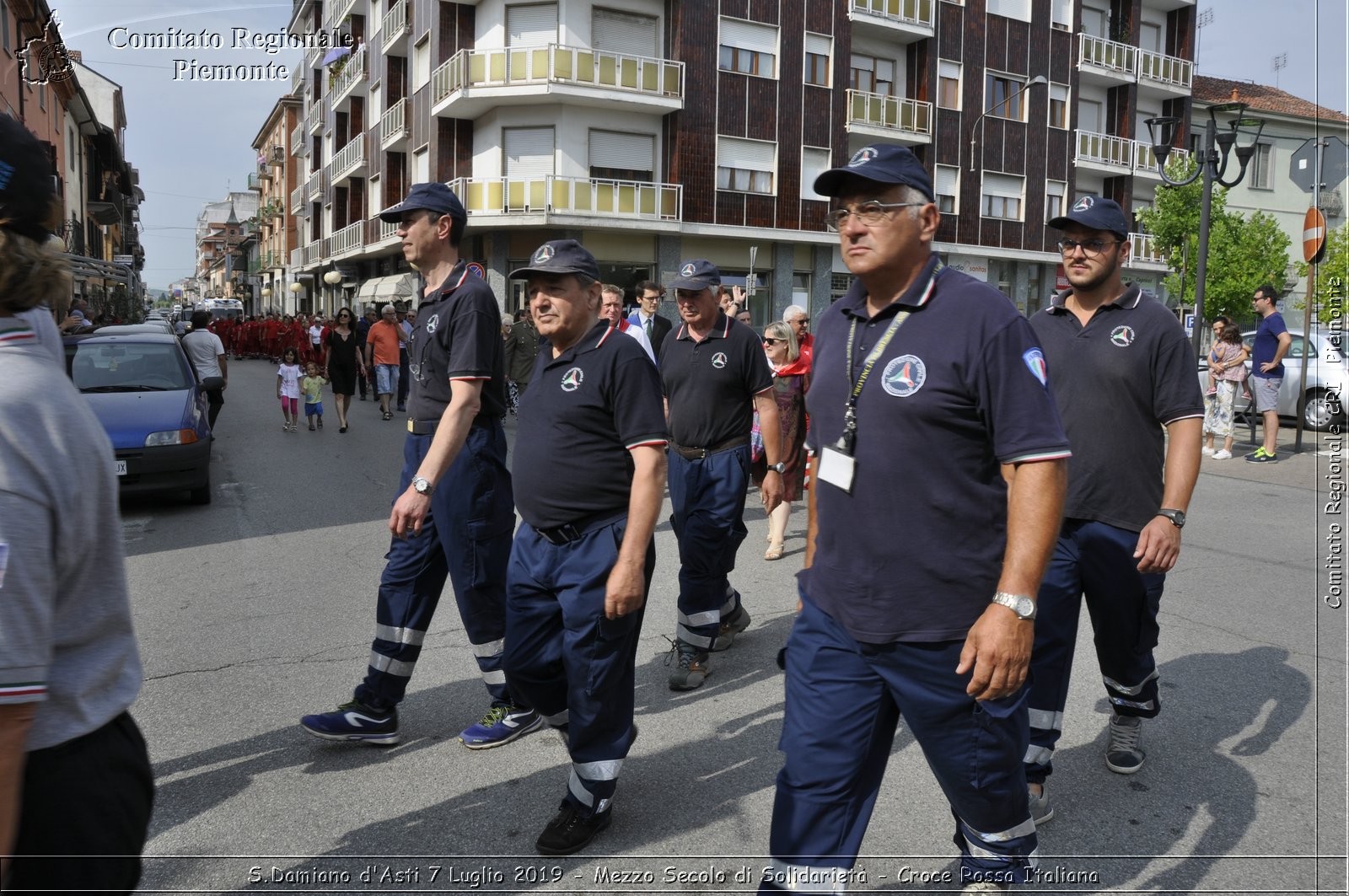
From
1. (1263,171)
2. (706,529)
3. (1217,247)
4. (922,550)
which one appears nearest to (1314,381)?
(1217,247)

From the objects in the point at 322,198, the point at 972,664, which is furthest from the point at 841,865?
the point at 322,198

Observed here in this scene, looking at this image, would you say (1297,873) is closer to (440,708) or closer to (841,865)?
(841,865)

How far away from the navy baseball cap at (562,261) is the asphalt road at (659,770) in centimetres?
177

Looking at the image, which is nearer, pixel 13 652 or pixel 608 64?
pixel 13 652

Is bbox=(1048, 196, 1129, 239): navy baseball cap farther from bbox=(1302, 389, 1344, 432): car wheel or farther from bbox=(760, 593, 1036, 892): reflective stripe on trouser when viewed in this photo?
bbox=(1302, 389, 1344, 432): car wheel

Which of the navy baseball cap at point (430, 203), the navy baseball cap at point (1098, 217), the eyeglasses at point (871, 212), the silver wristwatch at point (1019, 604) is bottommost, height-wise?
the silver wristwatch at point (1019, 604)

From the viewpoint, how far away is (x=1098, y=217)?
12.4 feet

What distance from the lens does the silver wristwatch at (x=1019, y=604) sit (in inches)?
91.7

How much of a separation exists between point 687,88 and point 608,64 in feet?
7.93

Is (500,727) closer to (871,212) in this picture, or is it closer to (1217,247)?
(871,212)

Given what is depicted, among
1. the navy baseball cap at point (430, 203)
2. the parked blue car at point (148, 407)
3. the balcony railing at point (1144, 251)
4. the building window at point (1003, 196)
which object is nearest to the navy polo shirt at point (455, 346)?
the navy baseball cap at point (430, 203)

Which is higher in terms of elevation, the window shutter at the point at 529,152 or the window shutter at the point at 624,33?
the window shutter at the point at 624,33

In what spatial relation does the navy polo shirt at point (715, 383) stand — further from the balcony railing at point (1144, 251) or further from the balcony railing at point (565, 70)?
the balcony railing at point (1144, 251)

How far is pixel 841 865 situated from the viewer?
242 cm
